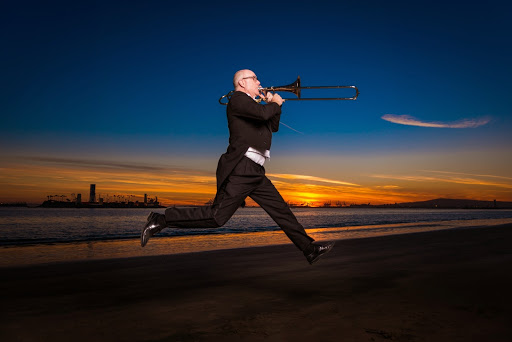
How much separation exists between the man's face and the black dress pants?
2.86 ft

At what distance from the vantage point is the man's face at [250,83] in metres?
4.58

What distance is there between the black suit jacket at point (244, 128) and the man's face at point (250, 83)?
0.25 metres

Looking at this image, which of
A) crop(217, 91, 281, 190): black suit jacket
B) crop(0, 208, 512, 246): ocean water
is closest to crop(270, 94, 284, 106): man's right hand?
crop(217, 91, 281, 190): black suit jacket

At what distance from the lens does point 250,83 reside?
4.59 metres

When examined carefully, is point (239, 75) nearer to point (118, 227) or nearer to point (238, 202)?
point (238, 202)

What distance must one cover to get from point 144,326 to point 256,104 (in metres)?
2.40

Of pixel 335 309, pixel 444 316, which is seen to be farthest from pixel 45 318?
pixel 444 316

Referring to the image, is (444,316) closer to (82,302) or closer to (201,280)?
(201,280)

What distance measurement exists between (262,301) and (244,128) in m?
1.77

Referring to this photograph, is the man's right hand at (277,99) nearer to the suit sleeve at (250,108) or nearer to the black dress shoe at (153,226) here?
the suit sleeve at (250,108)

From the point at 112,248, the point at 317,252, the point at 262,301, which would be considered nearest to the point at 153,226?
the point at 262,301

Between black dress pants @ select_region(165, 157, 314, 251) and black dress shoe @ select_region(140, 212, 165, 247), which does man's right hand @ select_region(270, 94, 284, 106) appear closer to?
black dress pants @ select_region(165, 157, 314, 251)

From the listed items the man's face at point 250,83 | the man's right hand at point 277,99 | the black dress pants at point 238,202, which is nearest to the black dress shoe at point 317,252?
the black dress pants at point 238,202

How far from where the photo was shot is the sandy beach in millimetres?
2699
